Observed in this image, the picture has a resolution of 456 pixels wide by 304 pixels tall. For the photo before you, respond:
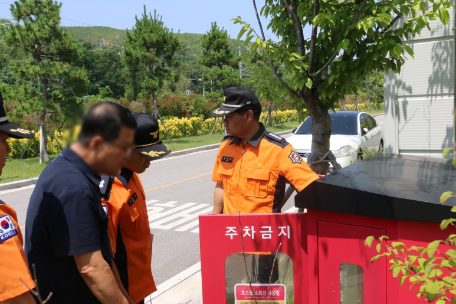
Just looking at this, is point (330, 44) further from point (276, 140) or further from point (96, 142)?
point (96, 142)

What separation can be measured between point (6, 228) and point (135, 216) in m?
0.87

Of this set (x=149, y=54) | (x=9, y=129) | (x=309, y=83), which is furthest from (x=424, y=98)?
(x=149, y=54)

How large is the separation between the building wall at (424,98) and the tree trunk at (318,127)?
178 centimetres

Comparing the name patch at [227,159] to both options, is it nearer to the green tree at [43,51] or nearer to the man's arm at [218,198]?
the man's arm at [218,198]

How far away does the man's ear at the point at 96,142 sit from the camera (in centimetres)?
112

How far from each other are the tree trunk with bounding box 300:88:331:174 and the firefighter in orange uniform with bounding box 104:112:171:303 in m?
1.51

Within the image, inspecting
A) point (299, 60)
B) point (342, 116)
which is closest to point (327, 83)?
point (299, 60)

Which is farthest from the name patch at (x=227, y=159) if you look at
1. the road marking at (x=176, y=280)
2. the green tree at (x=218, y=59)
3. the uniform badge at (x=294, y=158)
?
the green tree at (x=218, y=59)

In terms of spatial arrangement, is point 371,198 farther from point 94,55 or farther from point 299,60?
point 94,55

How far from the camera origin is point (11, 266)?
149 centimetres

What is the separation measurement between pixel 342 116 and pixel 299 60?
784cm

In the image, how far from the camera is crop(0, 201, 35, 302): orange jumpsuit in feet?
4.85

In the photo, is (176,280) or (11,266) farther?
(176,280)

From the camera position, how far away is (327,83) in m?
3.48
